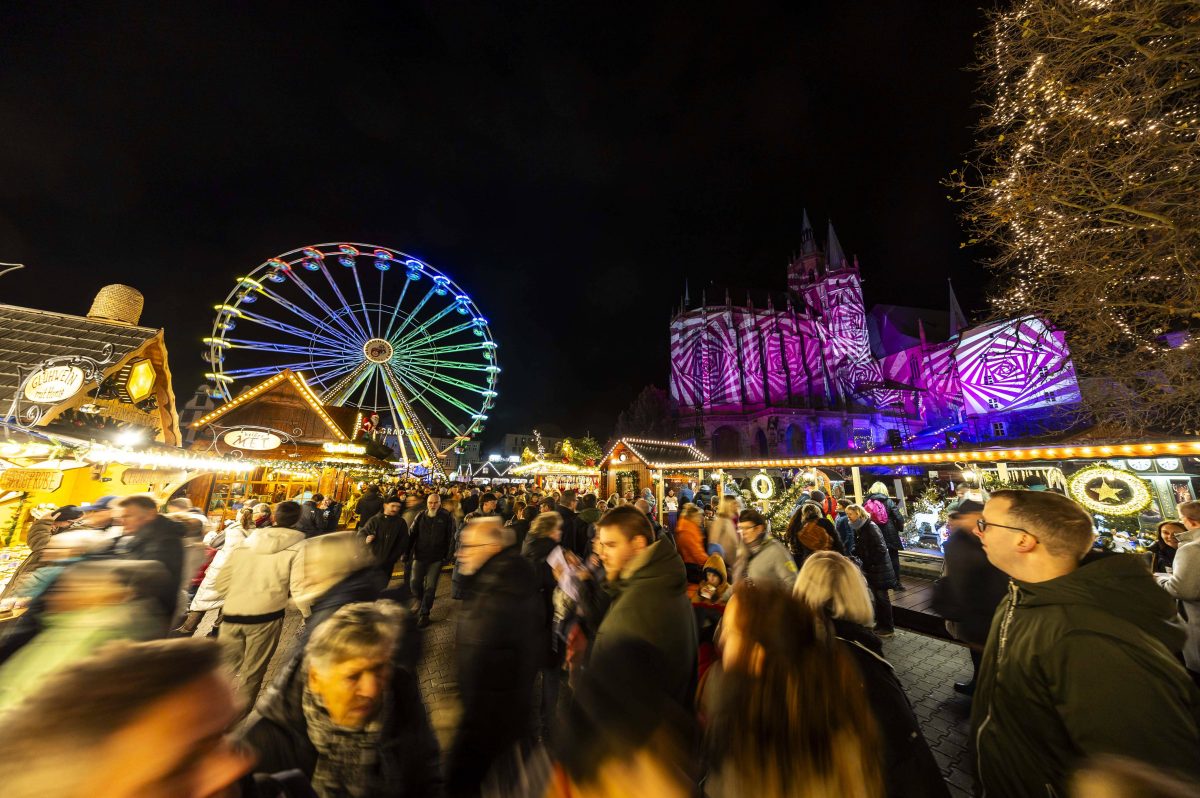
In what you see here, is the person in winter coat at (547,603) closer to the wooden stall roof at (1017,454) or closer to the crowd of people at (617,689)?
the crowd of people at (617,689)

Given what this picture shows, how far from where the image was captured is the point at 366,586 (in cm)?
285

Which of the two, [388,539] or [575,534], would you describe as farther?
[575,534]

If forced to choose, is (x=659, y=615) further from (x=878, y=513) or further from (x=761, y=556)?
(x=878, y=513)

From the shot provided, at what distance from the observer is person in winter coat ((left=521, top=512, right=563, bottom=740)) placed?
3682 millimetres

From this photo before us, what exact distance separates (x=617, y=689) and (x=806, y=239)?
58807 millimetres

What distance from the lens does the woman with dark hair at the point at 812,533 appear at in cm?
471

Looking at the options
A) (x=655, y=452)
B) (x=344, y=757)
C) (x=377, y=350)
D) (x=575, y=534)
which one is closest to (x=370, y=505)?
(x=575, y=534)

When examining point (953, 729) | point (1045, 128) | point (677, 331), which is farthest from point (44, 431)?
point (677, 331)

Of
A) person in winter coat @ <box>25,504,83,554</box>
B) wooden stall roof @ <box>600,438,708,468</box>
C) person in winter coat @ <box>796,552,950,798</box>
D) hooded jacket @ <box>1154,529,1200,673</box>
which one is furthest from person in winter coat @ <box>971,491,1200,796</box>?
wooden stall roof @ <box>600,438,708,468</box>

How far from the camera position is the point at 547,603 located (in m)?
4.39

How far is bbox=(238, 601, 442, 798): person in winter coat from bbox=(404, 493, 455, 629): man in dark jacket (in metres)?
5.11

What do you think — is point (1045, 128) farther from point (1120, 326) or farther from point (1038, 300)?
point (1120, 326)

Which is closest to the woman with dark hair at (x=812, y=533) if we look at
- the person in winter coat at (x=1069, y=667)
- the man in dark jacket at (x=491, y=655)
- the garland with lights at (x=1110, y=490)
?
the person in winter coat at (x=1069, y=667)

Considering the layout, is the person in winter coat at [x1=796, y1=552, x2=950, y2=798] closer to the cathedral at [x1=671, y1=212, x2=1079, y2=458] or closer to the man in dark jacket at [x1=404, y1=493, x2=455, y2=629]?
the man in dark jacket at [x1=404, y1=493, x2=455, y2=629]
